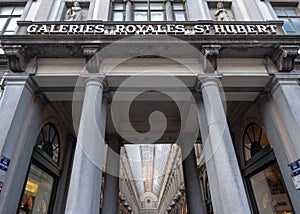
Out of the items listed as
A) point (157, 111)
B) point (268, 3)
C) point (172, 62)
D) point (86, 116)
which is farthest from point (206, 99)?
point (268, 3)

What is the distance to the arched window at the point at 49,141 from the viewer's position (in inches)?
374

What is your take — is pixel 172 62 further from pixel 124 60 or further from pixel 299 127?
pixel 299 127

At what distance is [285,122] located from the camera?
24.4ft

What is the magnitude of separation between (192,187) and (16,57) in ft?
32.5

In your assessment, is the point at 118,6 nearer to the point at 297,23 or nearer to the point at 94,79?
the point at 94,79

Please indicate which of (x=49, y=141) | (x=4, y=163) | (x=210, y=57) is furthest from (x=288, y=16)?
(x=4, y=163)

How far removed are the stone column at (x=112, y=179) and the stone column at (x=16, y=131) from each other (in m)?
4.32

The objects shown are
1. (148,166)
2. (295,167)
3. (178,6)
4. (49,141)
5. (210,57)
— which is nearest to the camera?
(295,167)

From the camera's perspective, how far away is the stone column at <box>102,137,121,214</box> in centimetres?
1041

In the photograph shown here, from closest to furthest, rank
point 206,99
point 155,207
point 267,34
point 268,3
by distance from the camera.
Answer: point 206,99 < point 267,34 < point 268,3 < point 155,207

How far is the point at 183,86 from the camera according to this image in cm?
850

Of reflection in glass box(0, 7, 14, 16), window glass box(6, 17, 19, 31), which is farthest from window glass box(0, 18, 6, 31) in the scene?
reflection in glass box(0, 7, 14, 16)

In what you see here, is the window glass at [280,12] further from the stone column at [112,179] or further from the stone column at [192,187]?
the stone column at [112,179]

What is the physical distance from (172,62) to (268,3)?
23.2ft
